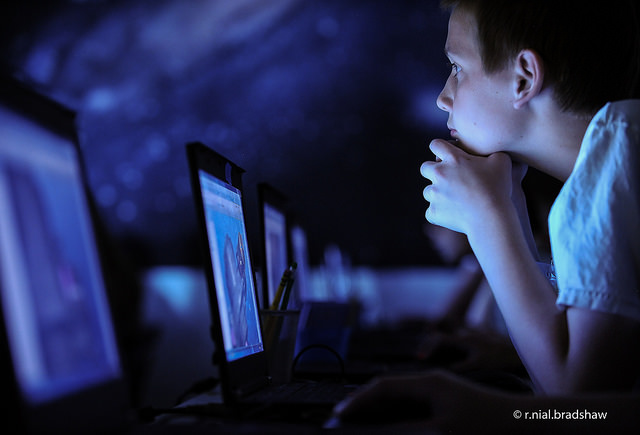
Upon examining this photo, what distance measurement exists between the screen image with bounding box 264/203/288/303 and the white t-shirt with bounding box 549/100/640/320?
0.71 meters

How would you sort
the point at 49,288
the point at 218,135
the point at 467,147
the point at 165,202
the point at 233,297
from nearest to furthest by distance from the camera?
the point at 49,288 → the point at 233,297 → the point at 467,147 → the point at 218,135 → the point at 165,202

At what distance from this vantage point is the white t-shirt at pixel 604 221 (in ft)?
2.54

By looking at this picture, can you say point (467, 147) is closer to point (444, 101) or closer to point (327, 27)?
point (444, 101)

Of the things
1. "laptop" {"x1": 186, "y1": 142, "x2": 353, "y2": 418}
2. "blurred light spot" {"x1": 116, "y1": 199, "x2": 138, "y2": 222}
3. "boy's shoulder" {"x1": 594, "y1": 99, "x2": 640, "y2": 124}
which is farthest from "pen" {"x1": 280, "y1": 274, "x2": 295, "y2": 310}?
"blurred light spot" {"x1": 116, "y1": 199, "x2": 138, "y2": 222}

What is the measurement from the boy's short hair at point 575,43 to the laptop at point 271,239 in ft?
2.09

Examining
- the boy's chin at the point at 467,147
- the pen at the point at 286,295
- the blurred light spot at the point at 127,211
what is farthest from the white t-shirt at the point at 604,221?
the blurred light spot at the point at 127,211

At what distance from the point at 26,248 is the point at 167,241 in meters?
3.87

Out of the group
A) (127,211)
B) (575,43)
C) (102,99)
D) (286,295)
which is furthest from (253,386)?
(102,99)

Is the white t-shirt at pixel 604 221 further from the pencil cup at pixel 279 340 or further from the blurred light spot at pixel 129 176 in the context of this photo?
the blurred light spot at pixel 129 176

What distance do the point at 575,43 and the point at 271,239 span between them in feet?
2.75

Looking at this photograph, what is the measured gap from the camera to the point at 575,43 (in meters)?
1.01

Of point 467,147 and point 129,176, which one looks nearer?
point 467,147

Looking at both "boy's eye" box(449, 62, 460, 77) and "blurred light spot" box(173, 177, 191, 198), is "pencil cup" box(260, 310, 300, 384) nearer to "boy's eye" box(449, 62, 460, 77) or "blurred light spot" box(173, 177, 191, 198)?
"boy's eye" box(449, 62, 460, 77)

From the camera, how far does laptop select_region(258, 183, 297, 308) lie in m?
1.32
